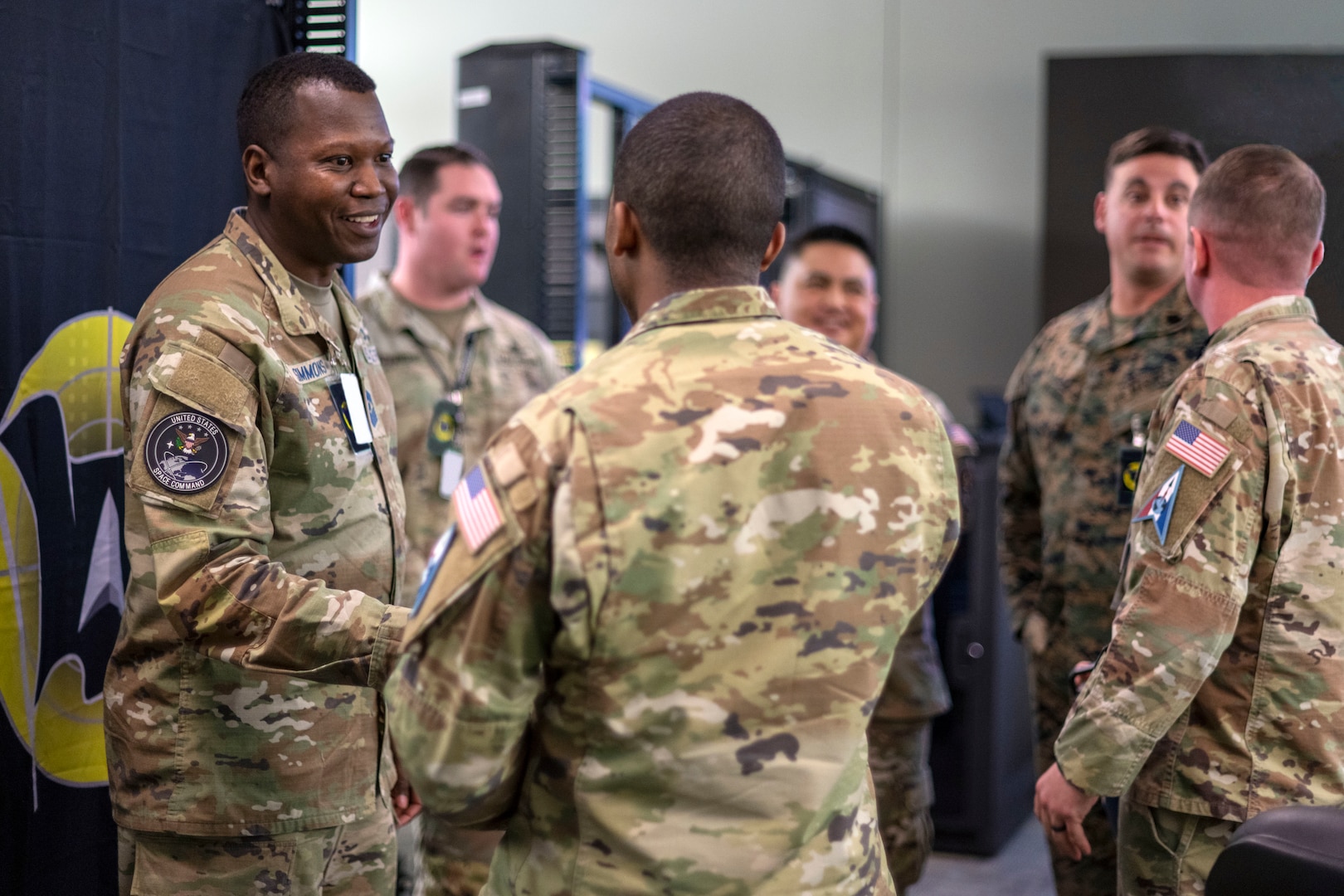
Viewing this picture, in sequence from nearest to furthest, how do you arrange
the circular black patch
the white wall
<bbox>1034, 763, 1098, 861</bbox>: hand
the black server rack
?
the circular black patch < <bbox>1034, 763, 1098, 861</bbox>: hand < the black server rack < the white wall

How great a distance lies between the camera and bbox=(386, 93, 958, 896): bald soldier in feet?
3.46

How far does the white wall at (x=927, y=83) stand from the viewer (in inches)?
192

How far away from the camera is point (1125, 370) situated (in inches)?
98.0

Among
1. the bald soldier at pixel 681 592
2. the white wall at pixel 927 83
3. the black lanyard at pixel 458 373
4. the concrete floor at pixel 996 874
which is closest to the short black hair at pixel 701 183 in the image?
the bald soldier at pixel 681 592

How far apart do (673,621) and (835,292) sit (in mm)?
2019

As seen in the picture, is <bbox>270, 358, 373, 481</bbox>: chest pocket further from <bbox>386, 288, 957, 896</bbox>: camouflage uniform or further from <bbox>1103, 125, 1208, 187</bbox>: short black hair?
<bbox>1103, 125, 1208, 187</bbox>: short black hair

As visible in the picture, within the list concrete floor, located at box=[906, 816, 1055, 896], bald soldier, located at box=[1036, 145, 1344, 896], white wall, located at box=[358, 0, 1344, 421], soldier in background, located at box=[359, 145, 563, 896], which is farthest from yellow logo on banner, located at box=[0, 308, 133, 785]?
white wall, located at box=[358, 0, 1344, 421]

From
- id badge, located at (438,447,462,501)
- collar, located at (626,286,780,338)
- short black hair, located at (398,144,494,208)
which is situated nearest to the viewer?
collar, located at (626,286,780,338)

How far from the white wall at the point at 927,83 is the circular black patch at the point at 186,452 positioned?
4044mm

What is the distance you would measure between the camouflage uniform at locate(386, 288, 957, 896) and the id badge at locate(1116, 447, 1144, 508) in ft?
4.45

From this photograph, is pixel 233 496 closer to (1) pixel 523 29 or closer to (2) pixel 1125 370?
(2) pixel 1125 370

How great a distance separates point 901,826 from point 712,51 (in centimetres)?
372

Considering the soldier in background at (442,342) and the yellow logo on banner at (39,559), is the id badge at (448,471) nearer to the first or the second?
the soldier in background at (442,342)

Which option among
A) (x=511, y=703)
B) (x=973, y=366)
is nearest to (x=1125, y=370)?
(x=511, y=703)
